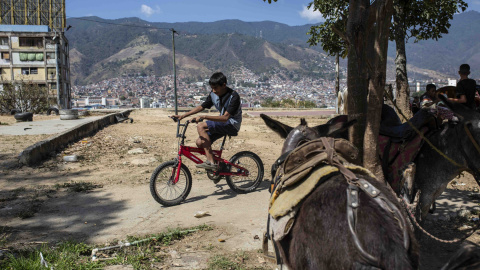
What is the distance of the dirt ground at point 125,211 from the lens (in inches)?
148

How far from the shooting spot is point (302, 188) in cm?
187

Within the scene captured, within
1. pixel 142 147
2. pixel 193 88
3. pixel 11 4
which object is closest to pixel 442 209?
pixel 142 147

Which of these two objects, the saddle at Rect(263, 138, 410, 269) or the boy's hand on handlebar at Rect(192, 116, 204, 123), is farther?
the boy's hand on handlebar at Rect(192, 116, 204, 123)

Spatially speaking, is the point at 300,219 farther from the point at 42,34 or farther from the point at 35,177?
the point at 42,34

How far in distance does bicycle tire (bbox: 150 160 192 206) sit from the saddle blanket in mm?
3334

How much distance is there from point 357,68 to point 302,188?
2.20m

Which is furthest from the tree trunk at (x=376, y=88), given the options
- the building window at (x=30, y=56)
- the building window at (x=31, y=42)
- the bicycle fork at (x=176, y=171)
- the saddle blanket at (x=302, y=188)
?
the building window at (x=31, y=42)

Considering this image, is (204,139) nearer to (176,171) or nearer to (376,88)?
(176,171)

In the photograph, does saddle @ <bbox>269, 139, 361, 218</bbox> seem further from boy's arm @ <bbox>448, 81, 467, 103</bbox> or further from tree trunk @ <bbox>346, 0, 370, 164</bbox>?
boy's arm @ <bbox>448, 81, 467, 103</bbox>

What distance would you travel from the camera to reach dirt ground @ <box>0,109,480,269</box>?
3.75m

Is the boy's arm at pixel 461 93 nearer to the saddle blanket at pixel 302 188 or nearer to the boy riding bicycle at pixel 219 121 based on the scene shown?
the boy riding bicycle at pixel 219 121

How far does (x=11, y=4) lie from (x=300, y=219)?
76.6 metres

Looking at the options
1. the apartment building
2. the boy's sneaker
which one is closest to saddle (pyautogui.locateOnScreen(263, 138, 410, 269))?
the boy's sneaker

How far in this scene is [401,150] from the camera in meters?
3.32
